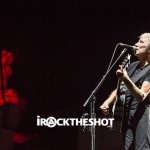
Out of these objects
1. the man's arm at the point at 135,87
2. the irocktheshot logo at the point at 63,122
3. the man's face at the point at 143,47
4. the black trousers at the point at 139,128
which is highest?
the man's face at the point at 143,47

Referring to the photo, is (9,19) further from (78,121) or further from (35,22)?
(78,121)

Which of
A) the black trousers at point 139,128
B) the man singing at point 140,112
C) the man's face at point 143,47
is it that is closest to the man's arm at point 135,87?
the man singing at point 140,112

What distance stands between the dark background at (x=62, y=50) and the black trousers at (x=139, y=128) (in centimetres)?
209

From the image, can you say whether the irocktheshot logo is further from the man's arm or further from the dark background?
the man's arm

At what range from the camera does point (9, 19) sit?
244 inches

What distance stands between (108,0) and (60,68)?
129cm

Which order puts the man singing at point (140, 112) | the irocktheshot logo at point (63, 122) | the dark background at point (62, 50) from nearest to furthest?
the man singing at point (140, 112) → the irocktheshot logo at point (63, 122) → the dark background at point (62, 50)

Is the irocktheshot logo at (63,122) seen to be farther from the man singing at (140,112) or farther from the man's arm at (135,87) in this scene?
the man's arm at (135,87)

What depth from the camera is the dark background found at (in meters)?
5.40

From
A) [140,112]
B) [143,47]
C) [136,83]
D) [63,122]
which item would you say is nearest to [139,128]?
[140,112]

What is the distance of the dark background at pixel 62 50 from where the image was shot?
5.40 m

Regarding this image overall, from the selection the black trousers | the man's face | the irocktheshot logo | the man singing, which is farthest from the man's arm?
the irocktheshot logo

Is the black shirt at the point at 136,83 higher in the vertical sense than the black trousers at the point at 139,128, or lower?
higher

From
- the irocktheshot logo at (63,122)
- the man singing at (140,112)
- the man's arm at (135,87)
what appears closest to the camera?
the man's arm at (135,87)
